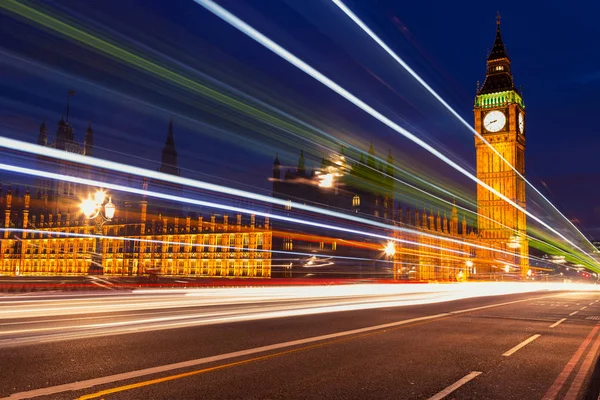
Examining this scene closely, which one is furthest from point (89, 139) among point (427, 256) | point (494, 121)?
point (494, 121)

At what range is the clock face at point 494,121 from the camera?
12338 cm

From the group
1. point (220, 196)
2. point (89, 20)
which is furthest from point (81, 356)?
point (220, 196)

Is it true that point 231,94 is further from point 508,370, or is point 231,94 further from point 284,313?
point 508,370

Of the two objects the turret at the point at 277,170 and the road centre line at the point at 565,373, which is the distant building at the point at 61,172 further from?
the road centre line at the point at 565,373

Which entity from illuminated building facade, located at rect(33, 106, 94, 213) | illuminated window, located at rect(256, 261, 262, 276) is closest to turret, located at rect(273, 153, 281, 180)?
illuminated window, located at rect(256, 261, 262, 276)

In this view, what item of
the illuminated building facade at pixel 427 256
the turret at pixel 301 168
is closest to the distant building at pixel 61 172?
the turret at pixel 301 168

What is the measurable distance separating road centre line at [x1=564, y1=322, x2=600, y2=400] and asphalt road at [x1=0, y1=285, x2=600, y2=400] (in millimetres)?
18

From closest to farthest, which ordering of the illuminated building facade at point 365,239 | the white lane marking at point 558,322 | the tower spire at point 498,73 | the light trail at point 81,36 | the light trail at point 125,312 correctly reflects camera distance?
the light trail at point 125,312 < the white lane marking at point 558,322 < the light trail at point 81,36 < the illuminated building facade at point 365,239 < the tower spire at point 498,73

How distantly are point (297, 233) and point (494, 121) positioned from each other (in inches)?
2741

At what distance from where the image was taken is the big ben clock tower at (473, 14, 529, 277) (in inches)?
4675

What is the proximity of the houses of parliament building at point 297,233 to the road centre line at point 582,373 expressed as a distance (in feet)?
148

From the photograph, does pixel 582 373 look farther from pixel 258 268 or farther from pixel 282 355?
pixel 258 268

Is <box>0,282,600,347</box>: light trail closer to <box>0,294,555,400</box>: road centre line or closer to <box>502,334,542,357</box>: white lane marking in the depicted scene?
<box>0,294,555,400</box>: road centre line

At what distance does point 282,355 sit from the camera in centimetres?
970
